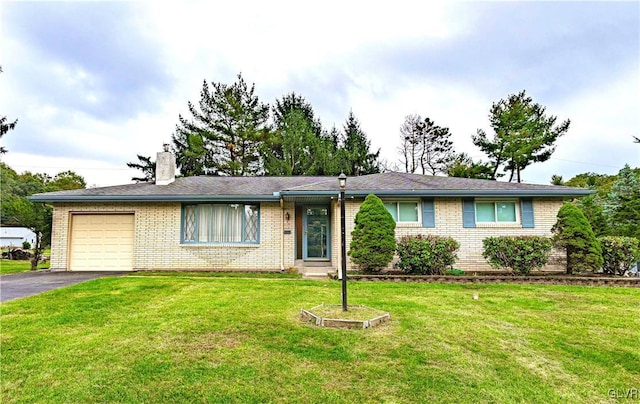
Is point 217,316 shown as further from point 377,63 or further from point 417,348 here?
point 377,63

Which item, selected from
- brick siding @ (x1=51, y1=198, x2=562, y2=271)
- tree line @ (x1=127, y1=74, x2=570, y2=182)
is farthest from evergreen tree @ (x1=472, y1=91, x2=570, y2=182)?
brick siding @ (x1=51, y1=198, x2=562, y2=271)

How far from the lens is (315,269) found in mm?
10492

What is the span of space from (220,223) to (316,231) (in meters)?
3.22

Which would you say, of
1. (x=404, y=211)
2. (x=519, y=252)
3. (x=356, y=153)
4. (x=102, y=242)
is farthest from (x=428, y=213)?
(x=356, y=153)

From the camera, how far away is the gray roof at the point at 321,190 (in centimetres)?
1011

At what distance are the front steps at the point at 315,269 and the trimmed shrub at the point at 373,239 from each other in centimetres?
110

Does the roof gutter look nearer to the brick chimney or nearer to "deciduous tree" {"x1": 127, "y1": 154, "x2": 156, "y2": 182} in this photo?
the brick chimney

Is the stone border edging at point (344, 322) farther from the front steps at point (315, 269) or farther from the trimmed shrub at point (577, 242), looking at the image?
the trimmed shrub at point (577, 242)

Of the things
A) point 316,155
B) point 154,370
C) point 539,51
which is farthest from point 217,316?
point 316,155

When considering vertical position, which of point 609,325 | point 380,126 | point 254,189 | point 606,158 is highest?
point 380,126

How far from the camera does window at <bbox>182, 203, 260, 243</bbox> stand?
11203 millimetres

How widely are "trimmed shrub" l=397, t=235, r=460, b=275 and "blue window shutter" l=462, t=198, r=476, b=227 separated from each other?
3.95 feet

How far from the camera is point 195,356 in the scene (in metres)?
3.54

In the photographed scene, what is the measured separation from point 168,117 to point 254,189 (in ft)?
58.9
